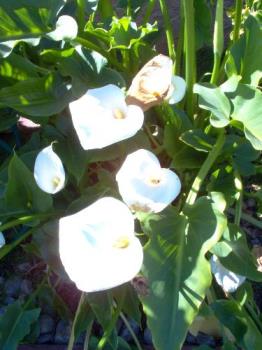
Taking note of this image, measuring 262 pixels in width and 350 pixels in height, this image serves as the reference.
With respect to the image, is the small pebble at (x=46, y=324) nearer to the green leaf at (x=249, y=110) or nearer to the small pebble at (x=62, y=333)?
the small pebble at (x=62, y=333)

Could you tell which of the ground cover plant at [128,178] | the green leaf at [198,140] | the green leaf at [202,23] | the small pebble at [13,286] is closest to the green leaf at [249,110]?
the ground cover plant at [128,178]

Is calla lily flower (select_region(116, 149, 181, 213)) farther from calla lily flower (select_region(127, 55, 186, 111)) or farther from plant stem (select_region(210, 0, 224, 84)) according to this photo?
plant stem (select_region(210, 0, 224, 84))

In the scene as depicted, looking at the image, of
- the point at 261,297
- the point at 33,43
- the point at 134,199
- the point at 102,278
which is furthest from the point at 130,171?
the point at 261,297

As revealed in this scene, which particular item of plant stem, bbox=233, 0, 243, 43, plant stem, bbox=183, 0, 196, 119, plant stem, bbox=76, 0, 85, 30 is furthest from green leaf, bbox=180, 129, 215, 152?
plant stem, bbox=76, 0, 85, 30

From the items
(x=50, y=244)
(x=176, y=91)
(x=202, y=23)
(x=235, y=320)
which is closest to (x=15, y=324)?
(x=50, y=244)

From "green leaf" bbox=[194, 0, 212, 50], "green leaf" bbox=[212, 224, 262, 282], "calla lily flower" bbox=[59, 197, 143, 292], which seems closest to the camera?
"calla lily flower" bbox=[59, 197, 143, 292]

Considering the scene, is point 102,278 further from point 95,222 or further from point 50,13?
point 50,13

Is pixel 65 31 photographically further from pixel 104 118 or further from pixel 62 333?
pixel 62 333
